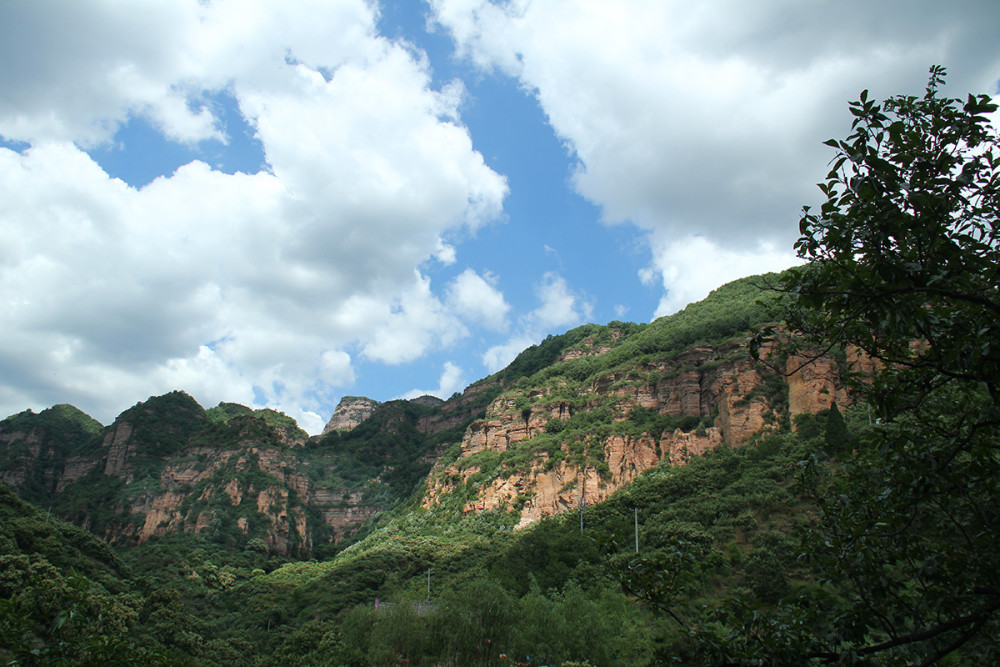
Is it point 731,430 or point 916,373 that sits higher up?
point 731,430

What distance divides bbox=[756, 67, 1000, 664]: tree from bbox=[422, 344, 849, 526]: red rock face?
40516mm

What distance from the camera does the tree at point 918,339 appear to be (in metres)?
4.40

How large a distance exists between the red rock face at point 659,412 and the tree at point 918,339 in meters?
40.5

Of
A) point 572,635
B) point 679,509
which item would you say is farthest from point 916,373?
point 679,509

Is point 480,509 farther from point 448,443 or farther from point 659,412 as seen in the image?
point 448,443

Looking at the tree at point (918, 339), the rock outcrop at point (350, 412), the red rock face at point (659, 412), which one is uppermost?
the rock outcrop at point (350, 412)

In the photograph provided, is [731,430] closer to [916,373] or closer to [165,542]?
[916,373]

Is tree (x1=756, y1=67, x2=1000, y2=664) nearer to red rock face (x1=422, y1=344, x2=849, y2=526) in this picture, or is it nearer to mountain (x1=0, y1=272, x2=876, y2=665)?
mountain (x1=0, y1=272, x2=876, y2=665)

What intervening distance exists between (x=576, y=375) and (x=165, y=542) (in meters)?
62.0

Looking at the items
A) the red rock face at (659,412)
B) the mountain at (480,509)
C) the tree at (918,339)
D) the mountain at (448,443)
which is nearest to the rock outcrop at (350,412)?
the mountain at (448,443)

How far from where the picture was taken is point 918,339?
5016 millimetres

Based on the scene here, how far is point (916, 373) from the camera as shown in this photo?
18.0 feet

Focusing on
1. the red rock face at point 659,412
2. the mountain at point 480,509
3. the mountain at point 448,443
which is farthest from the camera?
the mountain at point 448,443

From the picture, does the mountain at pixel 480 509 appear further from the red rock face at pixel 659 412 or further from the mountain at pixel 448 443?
the mountain at pixel 448 443
